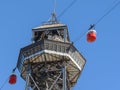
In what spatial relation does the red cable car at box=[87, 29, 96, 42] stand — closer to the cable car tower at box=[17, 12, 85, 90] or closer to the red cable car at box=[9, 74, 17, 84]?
the cable car tower at box=[17, 12, 85, 90]

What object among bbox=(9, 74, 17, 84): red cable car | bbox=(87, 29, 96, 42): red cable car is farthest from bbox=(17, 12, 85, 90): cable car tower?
bbox=(87, 29, 96, 42): red cable car

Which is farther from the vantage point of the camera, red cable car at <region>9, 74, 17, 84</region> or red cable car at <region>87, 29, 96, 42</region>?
red cable car at <region>9, 74, 17, 84</region>

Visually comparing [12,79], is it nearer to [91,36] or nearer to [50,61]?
[50,61]

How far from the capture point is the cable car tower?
48.5 meters

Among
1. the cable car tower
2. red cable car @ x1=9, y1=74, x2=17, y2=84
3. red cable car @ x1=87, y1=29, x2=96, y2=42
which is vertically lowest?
red cable car @ x1=87, y1=29, x2=96, y2=42

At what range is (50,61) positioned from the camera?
49281 mm

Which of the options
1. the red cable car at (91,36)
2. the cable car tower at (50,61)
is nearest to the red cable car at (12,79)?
the cable car tower at (50,61)

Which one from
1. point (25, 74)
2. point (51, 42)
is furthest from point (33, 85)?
point (51, 42)

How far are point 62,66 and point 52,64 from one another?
118 centimetres

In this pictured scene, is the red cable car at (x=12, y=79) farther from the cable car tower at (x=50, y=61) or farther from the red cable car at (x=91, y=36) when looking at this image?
the red cable car at (x=91, y=36)

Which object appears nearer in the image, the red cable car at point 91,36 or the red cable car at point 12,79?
the red cable car at point 91,36

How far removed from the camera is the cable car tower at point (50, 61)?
159 ft

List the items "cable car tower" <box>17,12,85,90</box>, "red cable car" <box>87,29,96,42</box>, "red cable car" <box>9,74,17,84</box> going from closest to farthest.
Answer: "red cable car" <box>87,29,96,42</box>
"red cable car" <box>9,74,17,84</box>
"cable car tower" <box>17,12,85,90</box>

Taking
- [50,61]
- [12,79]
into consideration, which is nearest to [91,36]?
[12,79]
